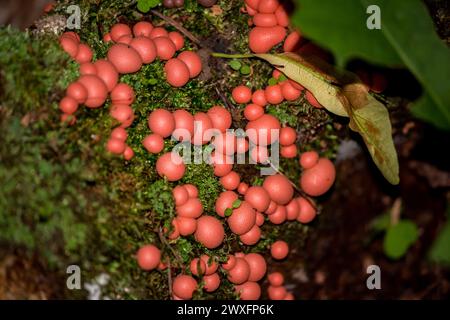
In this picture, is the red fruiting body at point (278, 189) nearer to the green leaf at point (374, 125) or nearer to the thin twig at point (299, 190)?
the thin twig at point (299, 190)

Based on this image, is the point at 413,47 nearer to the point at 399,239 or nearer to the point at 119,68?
the point at 119,68

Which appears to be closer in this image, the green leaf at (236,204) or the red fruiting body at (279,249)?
the green leaf at (236,204)

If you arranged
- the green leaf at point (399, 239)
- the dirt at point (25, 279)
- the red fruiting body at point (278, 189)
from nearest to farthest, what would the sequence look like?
1. the dirt at point (25, 279)
2. the red fruiting body at point (278, 189)
3. the green leaf at point (399, 239)

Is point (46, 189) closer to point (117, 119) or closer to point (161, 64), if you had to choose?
point (117, 119)

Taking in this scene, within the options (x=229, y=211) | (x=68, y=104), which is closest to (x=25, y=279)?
(x=68, y=104)

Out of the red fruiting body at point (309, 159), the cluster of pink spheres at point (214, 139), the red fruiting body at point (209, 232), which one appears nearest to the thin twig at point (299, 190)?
the cluster of pink spheres at point (214, 139)

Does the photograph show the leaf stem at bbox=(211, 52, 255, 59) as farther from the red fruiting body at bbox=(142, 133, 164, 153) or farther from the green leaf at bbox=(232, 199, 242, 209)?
the green leaf at bbox=(232, 199, 242, 209)

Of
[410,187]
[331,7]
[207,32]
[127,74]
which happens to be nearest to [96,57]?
[127,74]
